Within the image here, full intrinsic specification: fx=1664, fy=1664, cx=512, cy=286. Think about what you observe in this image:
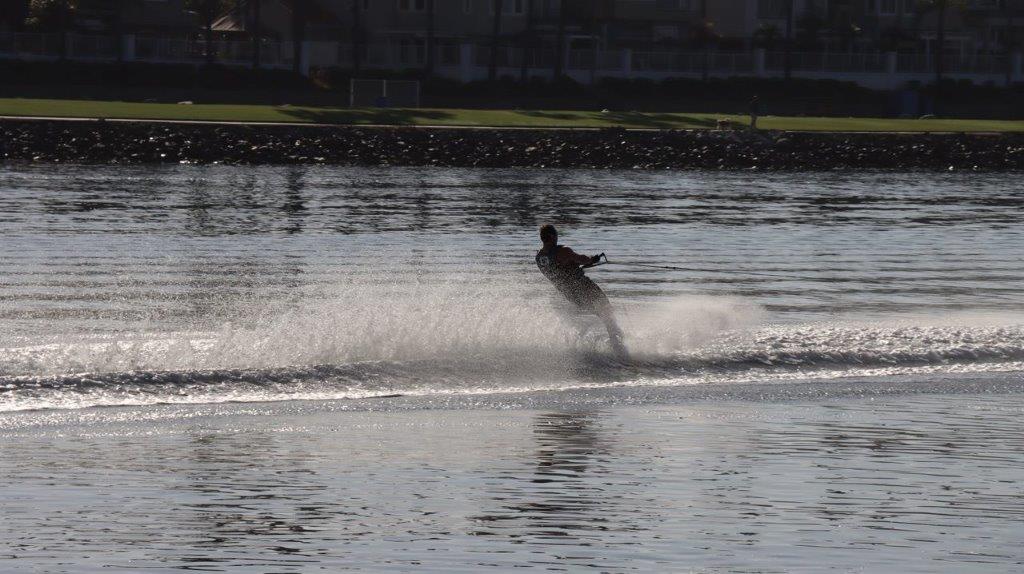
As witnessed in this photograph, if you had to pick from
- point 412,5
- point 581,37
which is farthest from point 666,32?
point 412,5

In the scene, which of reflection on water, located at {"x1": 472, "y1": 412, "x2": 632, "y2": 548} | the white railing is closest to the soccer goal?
the white railing

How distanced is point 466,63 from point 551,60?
5.14 meters

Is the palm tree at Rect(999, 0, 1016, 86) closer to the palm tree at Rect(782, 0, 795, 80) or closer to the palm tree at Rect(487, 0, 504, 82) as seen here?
the palm tree at Rect(782, 0, 795, 80)

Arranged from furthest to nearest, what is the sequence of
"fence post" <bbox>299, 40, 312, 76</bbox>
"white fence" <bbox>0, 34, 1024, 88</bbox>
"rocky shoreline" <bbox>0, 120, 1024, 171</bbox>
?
"fence post" <bbox>299, 40, 312, 76</bbox> → "white fence" <bbox>0, 34, 1024, 88</bbox> → "rocky shoreline" <bbox>0, 120, 1024, 171</bbox>

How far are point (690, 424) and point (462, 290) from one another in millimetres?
10817

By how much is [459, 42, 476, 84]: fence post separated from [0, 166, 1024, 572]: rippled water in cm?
5315

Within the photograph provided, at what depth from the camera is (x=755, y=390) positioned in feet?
62.3

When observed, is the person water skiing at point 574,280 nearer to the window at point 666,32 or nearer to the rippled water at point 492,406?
the rippled water at point 492,406

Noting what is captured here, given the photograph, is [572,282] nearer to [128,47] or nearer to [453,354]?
[453,354]

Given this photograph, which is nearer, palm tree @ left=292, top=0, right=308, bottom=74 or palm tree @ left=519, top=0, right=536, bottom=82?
palm tree @ left=292, top=0, right=308, bottom=74

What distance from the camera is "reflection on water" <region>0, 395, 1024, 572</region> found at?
38.3 feet

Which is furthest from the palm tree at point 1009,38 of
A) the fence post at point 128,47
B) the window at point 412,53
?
the fence post at point 128,47

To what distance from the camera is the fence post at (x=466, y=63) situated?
88.8 metres

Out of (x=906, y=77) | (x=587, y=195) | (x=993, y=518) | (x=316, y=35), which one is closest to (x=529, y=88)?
(x=316, y=35)
